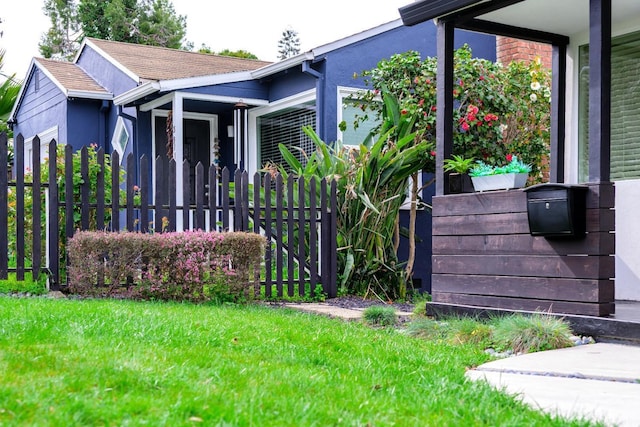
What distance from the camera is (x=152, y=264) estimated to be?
706 cm

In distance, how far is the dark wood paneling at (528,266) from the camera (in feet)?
17.7

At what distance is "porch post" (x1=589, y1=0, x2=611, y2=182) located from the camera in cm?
541

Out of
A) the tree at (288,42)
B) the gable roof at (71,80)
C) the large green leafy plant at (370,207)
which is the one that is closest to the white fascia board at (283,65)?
the large green leafy plant at (370,207)

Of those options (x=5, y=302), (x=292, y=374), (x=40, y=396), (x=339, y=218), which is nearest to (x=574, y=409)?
(x=292, y=374)

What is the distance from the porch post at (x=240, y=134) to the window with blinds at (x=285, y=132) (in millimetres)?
273

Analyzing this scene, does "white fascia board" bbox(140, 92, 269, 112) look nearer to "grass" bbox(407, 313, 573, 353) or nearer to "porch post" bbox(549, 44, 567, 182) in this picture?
"porch post" bbox(549, 44, 567, 182)

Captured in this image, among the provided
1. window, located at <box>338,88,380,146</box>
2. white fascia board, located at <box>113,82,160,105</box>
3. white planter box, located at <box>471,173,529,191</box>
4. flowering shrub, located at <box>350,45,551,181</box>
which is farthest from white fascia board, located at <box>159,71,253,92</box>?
white planter box, located at <box>471,173,529,191</box>

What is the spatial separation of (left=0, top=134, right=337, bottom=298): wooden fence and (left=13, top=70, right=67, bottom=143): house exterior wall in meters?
6.16

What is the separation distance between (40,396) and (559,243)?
13.2ft

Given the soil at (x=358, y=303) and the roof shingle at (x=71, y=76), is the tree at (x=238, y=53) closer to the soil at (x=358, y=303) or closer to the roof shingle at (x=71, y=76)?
the roof shingle at (x=71, y=76)

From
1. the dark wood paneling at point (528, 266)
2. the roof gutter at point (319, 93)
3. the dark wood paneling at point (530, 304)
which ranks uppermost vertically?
the roof gutter at point (319, 93)

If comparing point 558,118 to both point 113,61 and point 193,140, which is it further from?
point 113,61

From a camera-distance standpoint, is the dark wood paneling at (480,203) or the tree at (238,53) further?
the tree at (238,53)

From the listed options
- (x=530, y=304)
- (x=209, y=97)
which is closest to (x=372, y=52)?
(x=209, y=97)
